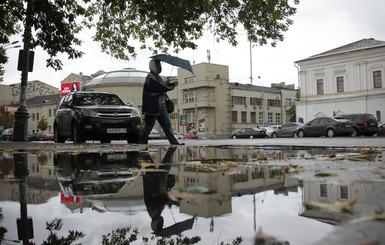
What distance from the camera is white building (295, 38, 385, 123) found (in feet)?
137

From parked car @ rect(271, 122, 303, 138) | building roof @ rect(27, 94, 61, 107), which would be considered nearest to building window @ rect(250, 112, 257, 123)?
parked car @ rect(271, 122, 303, 138)

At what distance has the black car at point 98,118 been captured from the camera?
995 centimetres

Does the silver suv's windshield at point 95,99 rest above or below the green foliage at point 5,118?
below

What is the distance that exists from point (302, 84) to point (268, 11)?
4050 centimetres

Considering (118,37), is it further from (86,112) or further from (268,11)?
(268,11)

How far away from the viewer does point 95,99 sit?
36.2ft

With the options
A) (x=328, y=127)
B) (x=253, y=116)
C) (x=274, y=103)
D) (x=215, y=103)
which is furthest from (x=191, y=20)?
(x=274, y=103)

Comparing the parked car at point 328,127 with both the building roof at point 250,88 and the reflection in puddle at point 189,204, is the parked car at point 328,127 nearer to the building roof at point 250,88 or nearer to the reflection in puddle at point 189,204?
the reflection in puddle at point 189,204

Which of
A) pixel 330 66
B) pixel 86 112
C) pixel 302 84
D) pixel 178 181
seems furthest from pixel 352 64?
pixel 178 181

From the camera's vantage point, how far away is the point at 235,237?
4.07ft

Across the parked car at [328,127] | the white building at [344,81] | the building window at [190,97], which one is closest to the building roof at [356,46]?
the white building at [344,81]

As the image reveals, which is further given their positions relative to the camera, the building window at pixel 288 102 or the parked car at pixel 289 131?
the building window at pixel 288 102

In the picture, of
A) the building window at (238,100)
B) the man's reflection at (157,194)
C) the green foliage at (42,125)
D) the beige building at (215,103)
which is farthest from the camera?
the green foliage at (42,125)

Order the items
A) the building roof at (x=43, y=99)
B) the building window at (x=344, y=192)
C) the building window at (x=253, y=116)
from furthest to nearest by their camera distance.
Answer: the building roof at (x=43, y=99), the building window at (x=253, y=116), the building window at (x=344, y=192)
